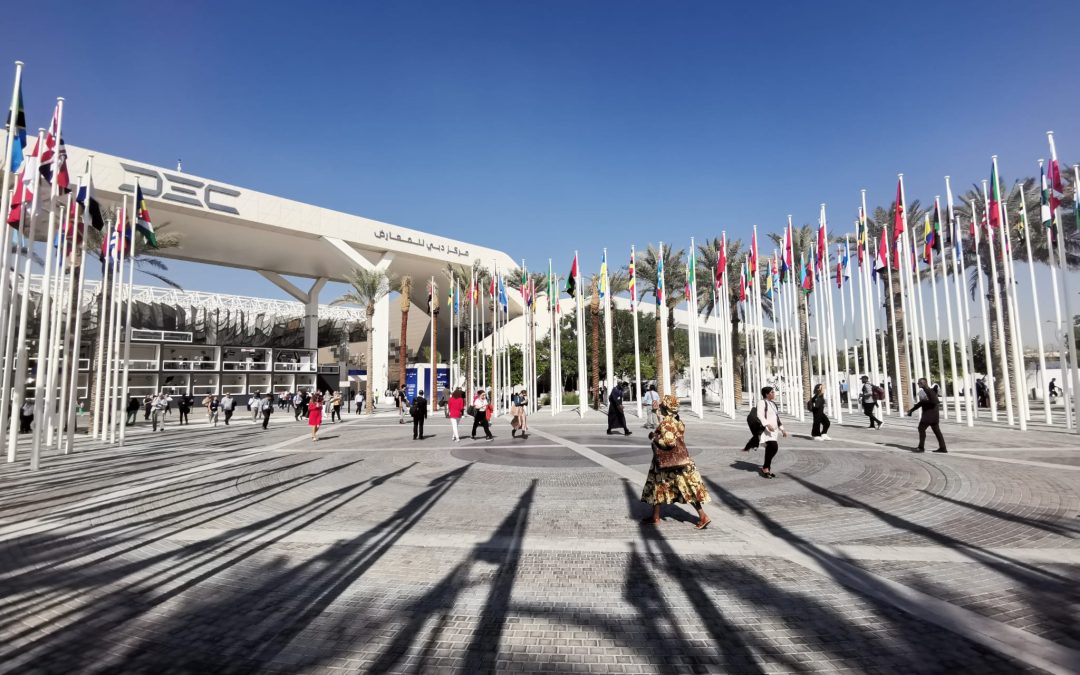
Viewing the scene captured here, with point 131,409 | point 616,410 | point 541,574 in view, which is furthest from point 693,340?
point 131,409

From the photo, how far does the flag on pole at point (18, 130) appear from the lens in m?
10.5

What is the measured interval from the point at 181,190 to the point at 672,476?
42.7m

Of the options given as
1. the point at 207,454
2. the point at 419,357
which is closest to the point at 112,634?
the point at 207,454

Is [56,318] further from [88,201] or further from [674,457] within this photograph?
[674,457]

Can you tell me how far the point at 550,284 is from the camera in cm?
2861

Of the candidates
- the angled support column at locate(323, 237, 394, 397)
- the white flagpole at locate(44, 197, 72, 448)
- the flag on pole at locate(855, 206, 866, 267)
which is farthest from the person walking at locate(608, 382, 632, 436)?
the angled support column at locate(323, 237, 394, 397)

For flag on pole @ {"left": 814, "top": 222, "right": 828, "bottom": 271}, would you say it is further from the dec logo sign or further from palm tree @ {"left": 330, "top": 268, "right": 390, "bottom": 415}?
the dec logo sign

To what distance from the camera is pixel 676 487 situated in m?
6.13

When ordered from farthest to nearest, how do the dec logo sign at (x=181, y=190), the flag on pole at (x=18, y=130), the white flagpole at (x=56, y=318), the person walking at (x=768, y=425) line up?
the dec logo sign at (x=181, y=190) → the white flagpole at (x=56, y=318) → the flag on pole at (x=18, y=130) → the person walking at (x=768, y=425)

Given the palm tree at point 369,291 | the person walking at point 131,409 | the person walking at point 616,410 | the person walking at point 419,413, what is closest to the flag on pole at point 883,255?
the person walking at point 616,410

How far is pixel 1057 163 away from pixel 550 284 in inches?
792

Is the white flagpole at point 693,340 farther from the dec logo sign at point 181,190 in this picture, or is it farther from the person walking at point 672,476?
the dec logo sign at point 181,190

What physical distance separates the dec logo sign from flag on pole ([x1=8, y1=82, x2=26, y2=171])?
2781 cm

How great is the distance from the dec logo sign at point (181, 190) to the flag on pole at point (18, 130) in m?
27.8
